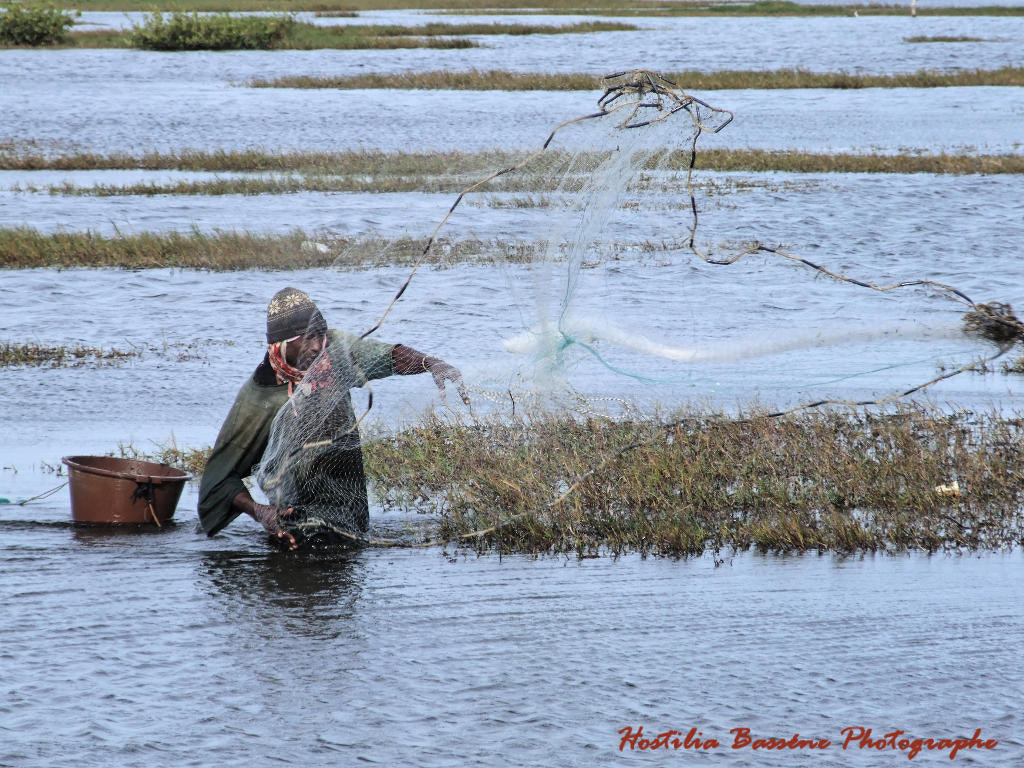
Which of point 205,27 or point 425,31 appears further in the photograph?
point 425,31

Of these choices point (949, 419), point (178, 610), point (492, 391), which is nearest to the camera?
point (178, 610)

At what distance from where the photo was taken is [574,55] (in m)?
38.7

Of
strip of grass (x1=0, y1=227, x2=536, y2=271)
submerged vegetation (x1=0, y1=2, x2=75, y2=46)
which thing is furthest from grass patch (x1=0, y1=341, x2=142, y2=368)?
submerged vegetation (x1=0, y1=2, x2=75, y2=46)

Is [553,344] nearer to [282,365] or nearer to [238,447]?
[282,365]

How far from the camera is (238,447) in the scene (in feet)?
19.4

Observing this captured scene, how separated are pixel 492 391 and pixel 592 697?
2.24 metres

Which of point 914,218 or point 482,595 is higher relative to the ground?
point 914,218

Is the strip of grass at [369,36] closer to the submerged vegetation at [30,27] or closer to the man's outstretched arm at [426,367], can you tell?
the submerged vegetation at [30,27]

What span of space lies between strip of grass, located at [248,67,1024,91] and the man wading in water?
2464 cm

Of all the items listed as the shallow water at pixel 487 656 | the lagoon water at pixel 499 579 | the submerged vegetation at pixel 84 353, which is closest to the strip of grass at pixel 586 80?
the lagoon water at pixel 499 579

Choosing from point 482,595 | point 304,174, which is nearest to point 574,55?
point 304,174

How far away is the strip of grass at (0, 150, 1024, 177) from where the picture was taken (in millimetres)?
19250

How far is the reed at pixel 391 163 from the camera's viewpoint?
63.3ft

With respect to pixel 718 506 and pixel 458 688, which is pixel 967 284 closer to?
pixel 718 506
